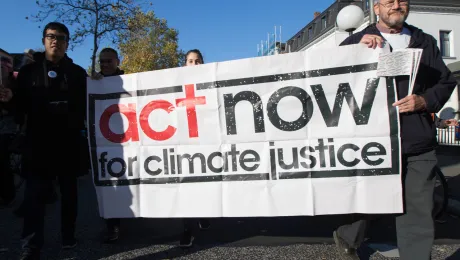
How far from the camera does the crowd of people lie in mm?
2480

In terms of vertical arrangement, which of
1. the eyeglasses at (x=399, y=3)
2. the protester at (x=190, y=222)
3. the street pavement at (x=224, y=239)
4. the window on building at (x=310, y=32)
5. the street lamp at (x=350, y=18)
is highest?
the window on building at (x=310, y=32)

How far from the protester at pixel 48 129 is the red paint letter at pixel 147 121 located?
61cm

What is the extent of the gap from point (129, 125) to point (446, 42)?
1321 inches

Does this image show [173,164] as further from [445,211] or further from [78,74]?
[445,211]

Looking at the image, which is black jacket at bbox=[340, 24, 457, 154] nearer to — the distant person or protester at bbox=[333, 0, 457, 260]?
protester at bbox=[333, 0, 457, 260]

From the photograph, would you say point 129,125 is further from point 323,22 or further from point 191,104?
point 323,22

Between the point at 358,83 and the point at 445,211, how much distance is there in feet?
8.63

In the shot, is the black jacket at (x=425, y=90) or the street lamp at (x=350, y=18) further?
the street lamp at (x=350, y=18)

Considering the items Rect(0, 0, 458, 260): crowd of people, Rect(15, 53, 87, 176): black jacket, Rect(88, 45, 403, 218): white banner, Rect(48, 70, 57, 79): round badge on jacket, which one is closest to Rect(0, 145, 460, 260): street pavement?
Rect(0, 0, 458, 260): crowd of people

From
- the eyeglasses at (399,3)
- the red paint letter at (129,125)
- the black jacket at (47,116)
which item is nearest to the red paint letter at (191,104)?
the red paint letter at (129,125)

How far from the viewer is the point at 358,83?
2867 millimetres

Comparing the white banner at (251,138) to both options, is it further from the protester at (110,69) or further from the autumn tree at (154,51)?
the autumn tree at (154,51)

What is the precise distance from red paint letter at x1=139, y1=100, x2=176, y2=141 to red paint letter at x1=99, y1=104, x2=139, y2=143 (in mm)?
85

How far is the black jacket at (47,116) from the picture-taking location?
9.93 ft
